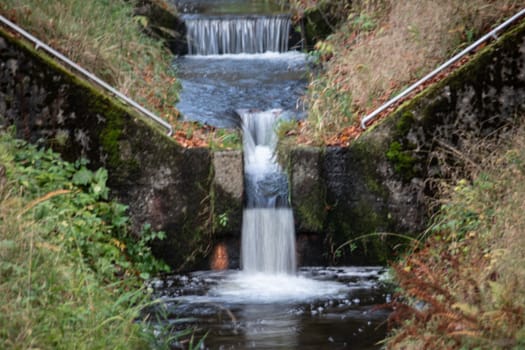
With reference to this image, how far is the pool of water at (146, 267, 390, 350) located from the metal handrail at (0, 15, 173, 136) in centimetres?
181

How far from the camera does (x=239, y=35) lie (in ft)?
46.5

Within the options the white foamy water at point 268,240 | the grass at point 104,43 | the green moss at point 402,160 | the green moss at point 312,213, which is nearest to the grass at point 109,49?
the grass at point 104,43

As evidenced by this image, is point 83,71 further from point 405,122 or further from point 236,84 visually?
point 405,122

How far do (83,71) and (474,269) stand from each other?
16.1ft

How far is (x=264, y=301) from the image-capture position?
7.87 m

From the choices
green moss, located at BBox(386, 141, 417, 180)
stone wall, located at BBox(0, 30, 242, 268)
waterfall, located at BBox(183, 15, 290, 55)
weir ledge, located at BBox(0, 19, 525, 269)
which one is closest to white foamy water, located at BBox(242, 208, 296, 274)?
weir ledge, located at BBox(0, 19, 525, 269)

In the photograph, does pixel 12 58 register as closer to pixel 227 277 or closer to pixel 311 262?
pixel 227 277

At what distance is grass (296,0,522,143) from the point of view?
365 inches

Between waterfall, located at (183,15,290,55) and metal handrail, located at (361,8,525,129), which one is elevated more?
waterfall, located at (183,15,290,55)

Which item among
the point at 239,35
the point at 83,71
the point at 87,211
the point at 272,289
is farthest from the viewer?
the point at 239,35

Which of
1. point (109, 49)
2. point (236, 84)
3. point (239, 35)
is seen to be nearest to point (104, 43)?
point (109, 49)

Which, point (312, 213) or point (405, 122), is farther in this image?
point (312, 213)

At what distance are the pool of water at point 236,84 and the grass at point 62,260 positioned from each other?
211 cm

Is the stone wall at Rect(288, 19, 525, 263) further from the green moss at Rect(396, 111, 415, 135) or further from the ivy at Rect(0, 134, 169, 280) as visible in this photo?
the ivy at Rect(0, 134, 169, 280)
